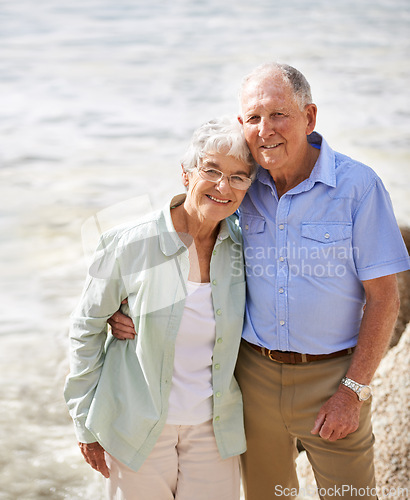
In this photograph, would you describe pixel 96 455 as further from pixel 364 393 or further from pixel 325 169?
pixel 325 169

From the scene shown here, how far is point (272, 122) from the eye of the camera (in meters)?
2.22

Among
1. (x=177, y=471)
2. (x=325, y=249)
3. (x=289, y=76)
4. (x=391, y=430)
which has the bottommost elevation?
(x=391, y=430)

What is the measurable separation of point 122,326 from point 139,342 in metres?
0.10

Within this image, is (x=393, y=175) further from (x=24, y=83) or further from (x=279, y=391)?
(x=24, y=83)

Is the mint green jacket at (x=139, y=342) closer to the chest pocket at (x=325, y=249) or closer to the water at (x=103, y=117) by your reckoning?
the chest pocket at (x=325, y=249)

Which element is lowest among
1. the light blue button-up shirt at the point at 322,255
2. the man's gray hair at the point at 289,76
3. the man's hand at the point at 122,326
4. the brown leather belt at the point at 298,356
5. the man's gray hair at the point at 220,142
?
the brown leather belt at the point at 298,356

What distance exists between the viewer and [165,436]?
2.24 meters

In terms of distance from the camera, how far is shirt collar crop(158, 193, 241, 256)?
222 centimetres

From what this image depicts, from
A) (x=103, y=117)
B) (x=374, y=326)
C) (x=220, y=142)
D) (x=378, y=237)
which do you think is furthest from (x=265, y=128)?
(x=103, y=117)

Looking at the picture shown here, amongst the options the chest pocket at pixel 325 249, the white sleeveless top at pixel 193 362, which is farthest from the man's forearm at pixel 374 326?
the white sleeveless top at pixel 193 362

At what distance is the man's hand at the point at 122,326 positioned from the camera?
2264 mm

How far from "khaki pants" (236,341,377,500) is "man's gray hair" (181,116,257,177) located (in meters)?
0.74


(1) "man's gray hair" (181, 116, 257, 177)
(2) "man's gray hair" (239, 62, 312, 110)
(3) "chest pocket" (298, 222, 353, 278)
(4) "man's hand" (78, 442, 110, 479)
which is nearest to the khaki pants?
(3) "chest pocket" (298, 222, 353, 278)

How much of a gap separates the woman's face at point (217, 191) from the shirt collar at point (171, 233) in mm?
106
